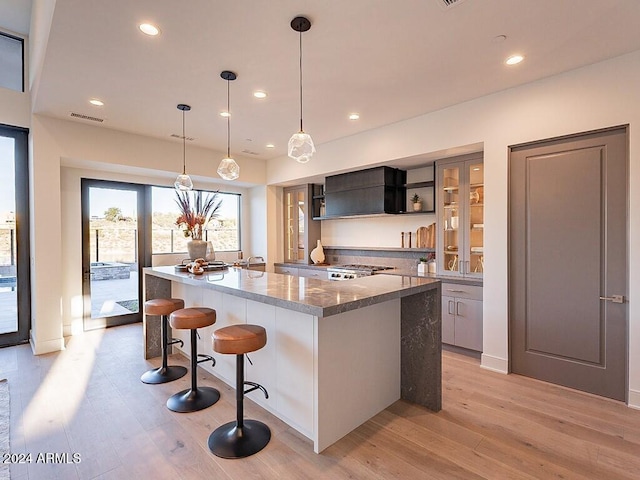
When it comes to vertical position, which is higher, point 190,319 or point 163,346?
point 190,319

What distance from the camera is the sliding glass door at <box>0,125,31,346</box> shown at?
4211mm

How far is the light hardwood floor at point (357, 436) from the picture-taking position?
6.51 feet

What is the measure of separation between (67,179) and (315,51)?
4236mm

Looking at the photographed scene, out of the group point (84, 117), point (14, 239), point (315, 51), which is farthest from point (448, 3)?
point (14, 239)

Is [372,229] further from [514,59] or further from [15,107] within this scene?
[15,107]

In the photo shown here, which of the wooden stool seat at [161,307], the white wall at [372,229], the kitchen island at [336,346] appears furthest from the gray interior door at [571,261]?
the wooden stool seat at [161,307]

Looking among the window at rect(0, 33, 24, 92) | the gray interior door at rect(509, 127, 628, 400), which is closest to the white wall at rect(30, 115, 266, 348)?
the window at rect(0, 33, 24, 92)

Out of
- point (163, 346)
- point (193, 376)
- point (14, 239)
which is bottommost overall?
point (193, 376)

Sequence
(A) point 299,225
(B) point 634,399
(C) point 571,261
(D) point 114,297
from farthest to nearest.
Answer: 1. (A) point 299,225
2. (D) point 114,297
3. (C) point 571,261
4. (B) point 634,399

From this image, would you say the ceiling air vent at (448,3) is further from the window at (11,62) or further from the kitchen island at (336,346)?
the window at (11,62)

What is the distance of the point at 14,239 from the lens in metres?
4.29

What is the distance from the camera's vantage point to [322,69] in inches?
115

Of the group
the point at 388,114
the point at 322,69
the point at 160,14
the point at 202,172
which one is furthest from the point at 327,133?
the point at 160,14

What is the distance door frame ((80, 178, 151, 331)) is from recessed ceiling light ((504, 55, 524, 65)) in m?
5.32
